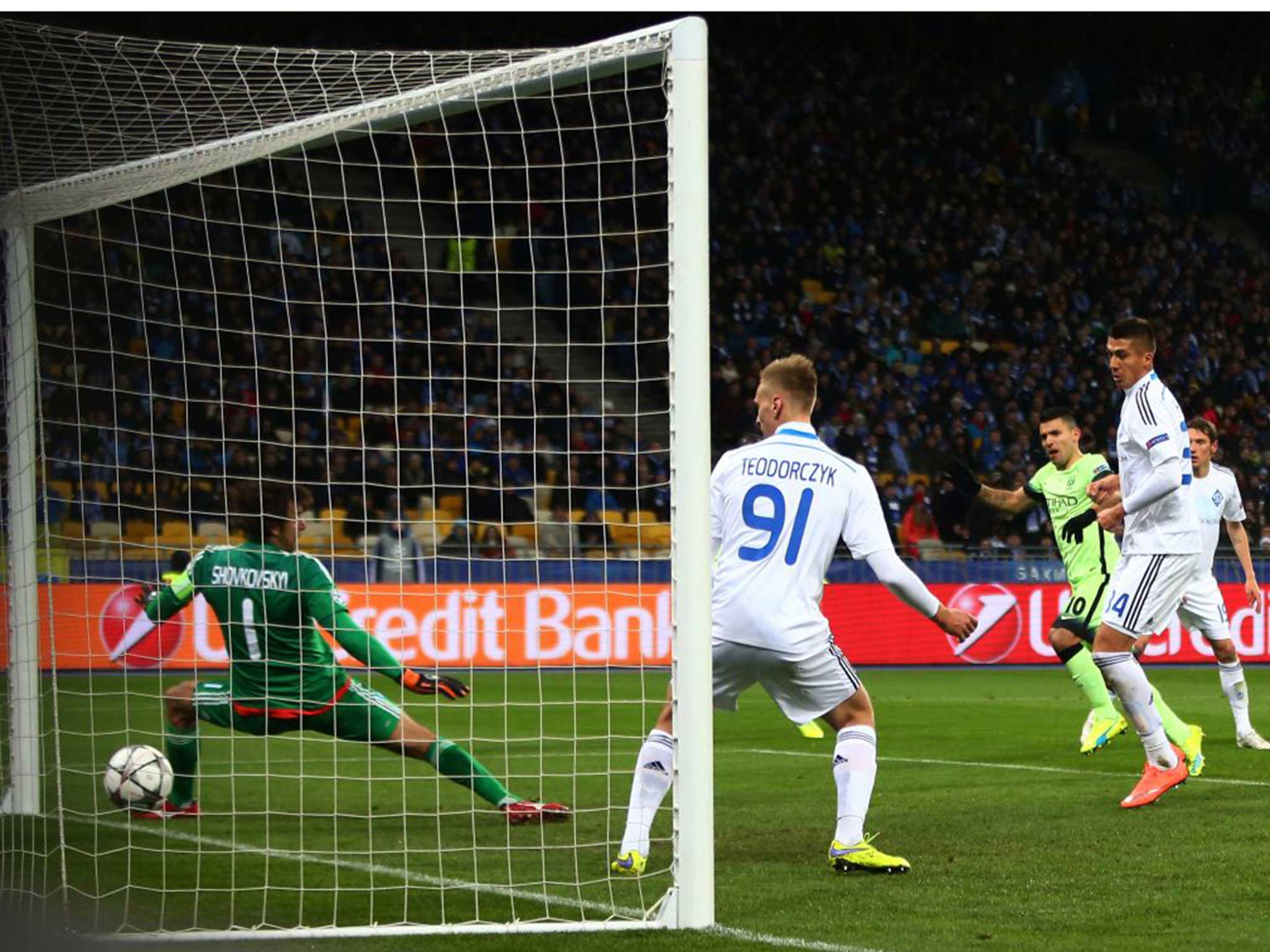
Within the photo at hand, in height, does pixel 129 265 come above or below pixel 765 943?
above

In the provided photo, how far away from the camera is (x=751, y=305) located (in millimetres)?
24406

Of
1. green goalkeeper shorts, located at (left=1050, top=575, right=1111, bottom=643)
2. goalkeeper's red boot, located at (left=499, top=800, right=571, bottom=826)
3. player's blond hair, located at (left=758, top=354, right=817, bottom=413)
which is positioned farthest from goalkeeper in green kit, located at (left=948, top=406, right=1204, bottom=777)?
player's blond hair, located at (left=758, top=354, right=817, bottom=413)

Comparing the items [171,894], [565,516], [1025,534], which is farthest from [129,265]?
[171,894]

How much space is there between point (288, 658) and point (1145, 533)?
4075 mm

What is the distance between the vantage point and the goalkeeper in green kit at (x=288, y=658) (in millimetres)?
7660

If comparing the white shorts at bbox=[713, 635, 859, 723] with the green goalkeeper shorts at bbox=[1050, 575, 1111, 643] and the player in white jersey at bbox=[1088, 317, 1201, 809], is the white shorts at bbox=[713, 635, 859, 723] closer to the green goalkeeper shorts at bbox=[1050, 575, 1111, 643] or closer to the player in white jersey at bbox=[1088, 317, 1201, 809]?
the player in white jersey at bbox=[1088, 317, 1201, 809]

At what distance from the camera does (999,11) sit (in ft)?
93.9

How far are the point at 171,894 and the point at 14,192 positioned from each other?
10.7ft

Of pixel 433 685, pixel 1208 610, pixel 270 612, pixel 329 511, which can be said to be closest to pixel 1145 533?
pixel 1208 610

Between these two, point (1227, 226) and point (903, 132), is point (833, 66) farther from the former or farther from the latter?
point (1227, 226)

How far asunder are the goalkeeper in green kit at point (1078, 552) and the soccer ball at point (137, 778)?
503cm

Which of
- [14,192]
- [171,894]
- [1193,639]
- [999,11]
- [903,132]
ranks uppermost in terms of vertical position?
[999,11]

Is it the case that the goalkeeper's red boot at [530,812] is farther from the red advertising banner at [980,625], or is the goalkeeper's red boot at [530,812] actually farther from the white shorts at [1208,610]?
the red advertising banner at [980,625]

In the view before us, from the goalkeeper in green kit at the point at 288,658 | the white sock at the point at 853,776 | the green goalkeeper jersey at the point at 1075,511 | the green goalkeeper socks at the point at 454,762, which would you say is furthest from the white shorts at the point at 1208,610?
the green goalkeeper socks at the point at 454,762
